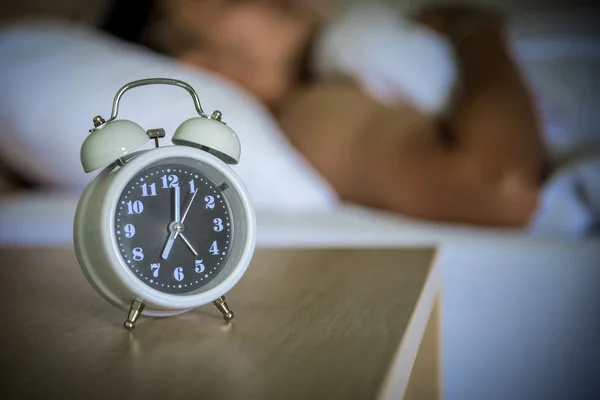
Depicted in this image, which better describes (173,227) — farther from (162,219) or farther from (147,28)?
(147,28)

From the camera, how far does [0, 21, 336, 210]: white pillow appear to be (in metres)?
1.16

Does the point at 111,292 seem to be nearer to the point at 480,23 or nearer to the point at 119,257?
the point at 119,257

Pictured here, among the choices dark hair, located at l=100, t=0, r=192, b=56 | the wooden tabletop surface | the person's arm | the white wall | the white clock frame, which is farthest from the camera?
dark hair, located at l=100, t=0, r=192, b=56

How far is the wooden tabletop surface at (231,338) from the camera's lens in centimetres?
41

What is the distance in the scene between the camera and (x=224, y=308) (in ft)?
1.82

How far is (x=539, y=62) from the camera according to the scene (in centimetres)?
156

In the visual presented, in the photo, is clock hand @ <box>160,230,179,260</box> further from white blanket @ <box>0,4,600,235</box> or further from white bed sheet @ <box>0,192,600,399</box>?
white blanket @ <box>0,4,600,235</box>

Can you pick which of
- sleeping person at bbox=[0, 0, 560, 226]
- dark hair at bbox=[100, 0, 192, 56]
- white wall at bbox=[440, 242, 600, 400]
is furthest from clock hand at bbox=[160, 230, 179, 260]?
dark hair at bbox=[100, 0, 192, 56]

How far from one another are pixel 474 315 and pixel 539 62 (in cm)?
83

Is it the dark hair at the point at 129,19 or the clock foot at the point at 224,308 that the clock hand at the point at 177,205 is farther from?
the dark hair at the point at 129,19

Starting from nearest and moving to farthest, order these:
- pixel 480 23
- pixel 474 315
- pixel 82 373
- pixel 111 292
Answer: pixel 82 373, pixel 111 292, pixel 474 315, pixel 480 23

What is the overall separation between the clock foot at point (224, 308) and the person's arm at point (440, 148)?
0.60 meters

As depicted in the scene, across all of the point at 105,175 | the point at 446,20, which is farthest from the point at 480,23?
the point at 105,175

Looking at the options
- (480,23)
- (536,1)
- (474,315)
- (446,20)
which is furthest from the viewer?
(536,1)
